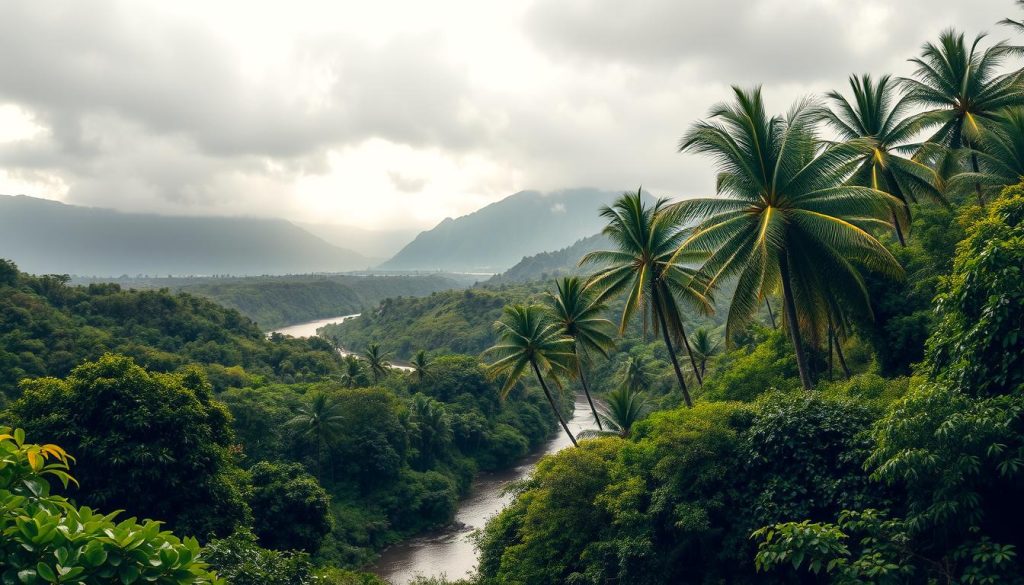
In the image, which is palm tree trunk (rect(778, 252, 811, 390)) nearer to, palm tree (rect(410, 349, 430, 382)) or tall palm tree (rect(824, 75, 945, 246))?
tall palm tree (rect(824, 75, 945, 246))

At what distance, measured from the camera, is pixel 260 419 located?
44.3 meters

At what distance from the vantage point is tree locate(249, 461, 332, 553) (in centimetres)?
2784

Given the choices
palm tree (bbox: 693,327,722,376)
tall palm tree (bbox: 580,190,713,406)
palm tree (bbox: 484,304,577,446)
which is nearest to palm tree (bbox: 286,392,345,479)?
palm tree (bbox: 484,304,577,446)

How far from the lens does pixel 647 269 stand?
22.3 m

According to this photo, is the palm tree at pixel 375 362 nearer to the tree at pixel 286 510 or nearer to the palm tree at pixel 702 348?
the tree at pixel 286 510

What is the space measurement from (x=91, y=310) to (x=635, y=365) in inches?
2253

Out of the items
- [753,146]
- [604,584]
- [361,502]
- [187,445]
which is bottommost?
[361,502]

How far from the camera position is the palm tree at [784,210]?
15.9m

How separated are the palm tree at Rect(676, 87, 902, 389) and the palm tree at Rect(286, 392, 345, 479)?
3493cm

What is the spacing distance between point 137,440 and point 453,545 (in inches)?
1070

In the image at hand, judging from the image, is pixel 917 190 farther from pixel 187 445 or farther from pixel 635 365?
pixel 635 365

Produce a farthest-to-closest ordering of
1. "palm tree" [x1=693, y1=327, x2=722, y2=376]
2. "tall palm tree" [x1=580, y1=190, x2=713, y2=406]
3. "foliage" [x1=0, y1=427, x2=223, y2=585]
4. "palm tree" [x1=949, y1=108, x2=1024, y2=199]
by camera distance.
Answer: "palm tree" [x1=693, y1=327, x2=722, y2=376], "tall palm tree" [x1=580, y1=190, x2=713, y2=406], "palm tree" [x1=949, y1=108, x2=1024, y2=199], "foliage" [x1=0, y1=427, x2=223, y2=585]

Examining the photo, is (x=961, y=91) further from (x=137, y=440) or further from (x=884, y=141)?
(x=137, y=440)

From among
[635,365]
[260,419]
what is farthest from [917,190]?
[260,419]
